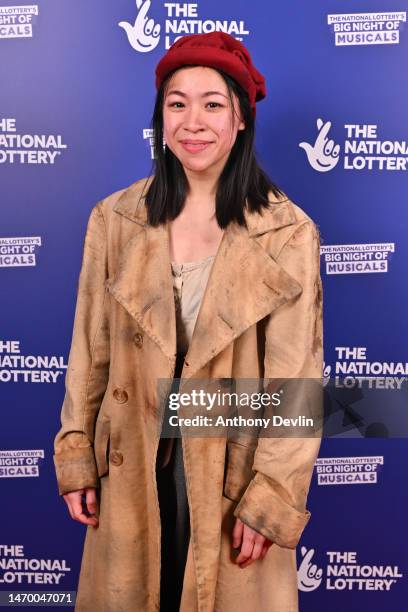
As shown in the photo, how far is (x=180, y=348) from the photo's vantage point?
1.60m

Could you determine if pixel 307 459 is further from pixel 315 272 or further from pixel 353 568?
pixel 353 568

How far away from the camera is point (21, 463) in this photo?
2529 mm

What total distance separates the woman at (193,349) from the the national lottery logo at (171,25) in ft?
2.24

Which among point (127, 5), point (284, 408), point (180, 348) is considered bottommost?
point (284, 408)

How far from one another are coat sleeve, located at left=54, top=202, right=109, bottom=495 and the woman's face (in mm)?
270

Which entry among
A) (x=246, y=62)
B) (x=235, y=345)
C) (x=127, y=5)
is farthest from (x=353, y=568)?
(x=127, y=5)

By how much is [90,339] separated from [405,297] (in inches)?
44.1

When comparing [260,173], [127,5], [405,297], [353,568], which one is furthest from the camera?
[353,568]

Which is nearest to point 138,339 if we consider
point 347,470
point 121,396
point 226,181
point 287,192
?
point 121,396

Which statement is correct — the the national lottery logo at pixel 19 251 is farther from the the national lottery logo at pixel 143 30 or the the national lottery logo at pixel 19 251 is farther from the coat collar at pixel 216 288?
the coat collar at pixel 216 288

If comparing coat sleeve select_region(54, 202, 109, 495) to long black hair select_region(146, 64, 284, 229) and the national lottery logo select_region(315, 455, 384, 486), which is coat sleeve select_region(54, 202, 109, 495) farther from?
the national lottery logo select_region(315, 455, 384, 486)

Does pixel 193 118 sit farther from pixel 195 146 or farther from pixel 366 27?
pixel 366 27

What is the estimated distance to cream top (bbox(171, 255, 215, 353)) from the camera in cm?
159

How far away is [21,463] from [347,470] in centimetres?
110
